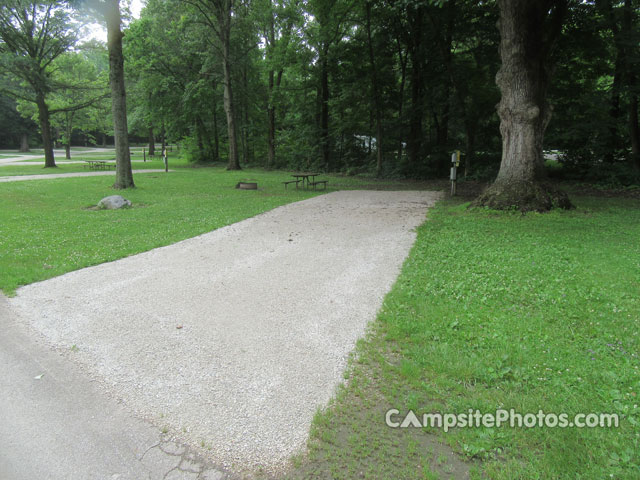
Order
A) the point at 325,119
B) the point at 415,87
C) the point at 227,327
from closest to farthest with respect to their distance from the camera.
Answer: the point at 227,327, the point at 415,87, the point at 325,119

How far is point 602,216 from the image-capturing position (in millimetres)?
8633

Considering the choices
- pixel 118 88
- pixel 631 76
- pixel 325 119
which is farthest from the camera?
pixel 325 119

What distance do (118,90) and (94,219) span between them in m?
6.27

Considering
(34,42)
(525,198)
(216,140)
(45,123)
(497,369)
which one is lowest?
(497,369)

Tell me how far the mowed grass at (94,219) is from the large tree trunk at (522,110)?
6.34m

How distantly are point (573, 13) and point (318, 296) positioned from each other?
16.3 m

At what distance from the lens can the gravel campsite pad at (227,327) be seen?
95.9 inches

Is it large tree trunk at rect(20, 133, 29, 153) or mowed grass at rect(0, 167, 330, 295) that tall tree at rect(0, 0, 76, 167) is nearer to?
mowed grass at rect(0, 167, 330, 295)

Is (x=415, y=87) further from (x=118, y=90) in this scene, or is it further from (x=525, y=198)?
(x=118, y=90)

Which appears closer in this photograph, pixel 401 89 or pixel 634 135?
pixel 634 135

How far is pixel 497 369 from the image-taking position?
2.86 metres

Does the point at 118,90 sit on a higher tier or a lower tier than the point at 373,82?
lower

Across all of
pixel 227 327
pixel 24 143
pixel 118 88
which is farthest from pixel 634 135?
pixel 24 143

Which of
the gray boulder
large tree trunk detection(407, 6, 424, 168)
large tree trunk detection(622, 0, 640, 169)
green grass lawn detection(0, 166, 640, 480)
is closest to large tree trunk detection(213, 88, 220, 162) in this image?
large tree trunk detection(407, 6, 424, 168)
